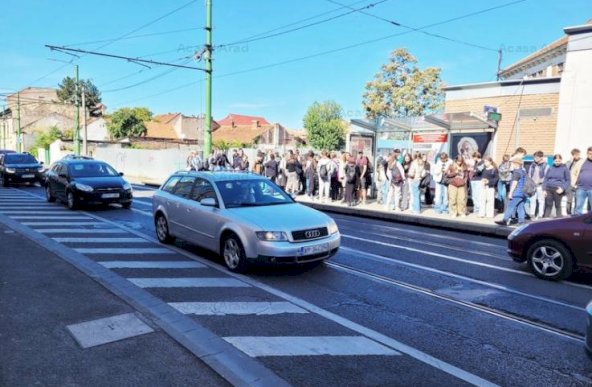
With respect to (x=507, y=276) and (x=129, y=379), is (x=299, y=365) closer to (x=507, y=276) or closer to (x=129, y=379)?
(x=129, y=379)

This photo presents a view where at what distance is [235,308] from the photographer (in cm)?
551

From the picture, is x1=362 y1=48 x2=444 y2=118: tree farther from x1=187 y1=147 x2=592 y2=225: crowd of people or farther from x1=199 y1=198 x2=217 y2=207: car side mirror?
x1=199 y1=198 x2=217 y2=207: car side mirror

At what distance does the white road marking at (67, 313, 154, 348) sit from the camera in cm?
448

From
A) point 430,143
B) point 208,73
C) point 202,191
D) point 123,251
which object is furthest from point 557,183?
point 208,73

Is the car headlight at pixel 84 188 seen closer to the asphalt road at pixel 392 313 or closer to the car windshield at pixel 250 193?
the asphalt road at pixel 392 313

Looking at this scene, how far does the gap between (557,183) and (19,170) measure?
72.8ft

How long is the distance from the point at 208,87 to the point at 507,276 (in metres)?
16.7

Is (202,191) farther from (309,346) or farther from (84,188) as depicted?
(84,188)

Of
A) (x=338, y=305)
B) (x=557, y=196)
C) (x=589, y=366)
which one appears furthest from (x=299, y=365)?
(x=557, y=196)

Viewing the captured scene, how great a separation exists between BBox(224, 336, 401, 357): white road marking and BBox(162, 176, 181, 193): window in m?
5.31

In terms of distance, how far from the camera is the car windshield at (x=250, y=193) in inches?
306

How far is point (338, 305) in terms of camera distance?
573 centimetres

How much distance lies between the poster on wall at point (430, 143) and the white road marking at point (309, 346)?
13.3 m

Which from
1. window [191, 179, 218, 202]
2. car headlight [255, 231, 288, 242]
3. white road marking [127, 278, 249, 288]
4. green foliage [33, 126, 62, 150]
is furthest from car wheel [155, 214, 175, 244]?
green foliage [33, 126, 62, 150]
